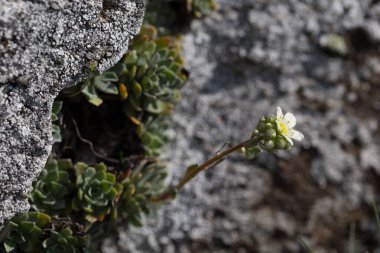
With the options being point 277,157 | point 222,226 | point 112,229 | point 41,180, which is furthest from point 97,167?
point 277,157

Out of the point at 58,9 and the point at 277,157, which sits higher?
the point at 58,9

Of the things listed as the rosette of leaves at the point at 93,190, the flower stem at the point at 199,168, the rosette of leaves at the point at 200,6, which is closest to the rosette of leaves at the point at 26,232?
the rosette of leaves at the point at 93,190

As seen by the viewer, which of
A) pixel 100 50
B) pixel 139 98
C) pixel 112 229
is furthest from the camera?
pixel 112 229

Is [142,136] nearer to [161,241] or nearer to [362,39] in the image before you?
[161,241]

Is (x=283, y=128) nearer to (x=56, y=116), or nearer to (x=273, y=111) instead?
(x=56, y=116)

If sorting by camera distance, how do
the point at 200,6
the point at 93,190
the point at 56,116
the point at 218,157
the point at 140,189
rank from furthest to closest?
the point at 200,6 → the point at 140,189 → the point at 93,190 → the point at 218,157 → the point at 56,116

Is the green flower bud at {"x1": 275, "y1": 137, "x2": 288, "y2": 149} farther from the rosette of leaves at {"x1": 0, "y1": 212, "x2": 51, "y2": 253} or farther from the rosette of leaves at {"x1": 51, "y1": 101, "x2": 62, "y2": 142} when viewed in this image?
the rosette of leaves at {"x1": 0, "y1": 212, "x2": 51, "y2": 253}

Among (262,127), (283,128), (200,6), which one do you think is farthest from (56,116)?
(200,6)
